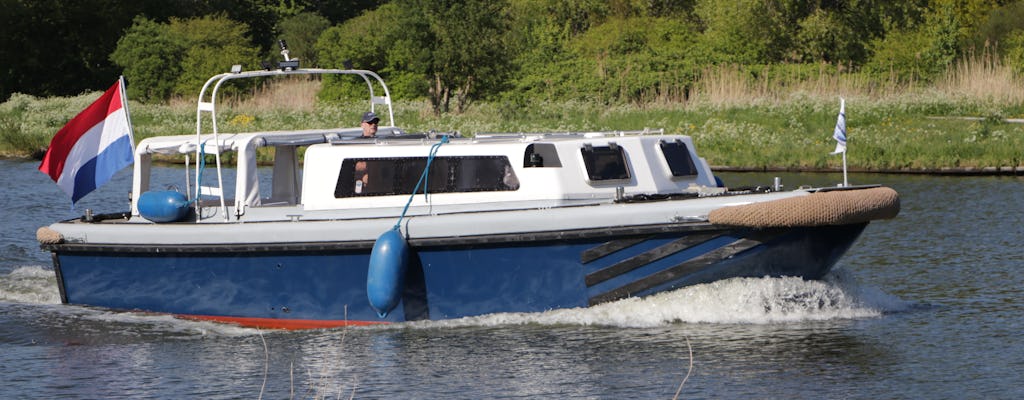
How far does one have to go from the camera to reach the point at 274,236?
543 inches

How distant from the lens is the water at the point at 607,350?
11641 millimetres

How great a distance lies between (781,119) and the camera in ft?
108

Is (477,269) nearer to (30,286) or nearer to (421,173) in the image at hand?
(421,173)

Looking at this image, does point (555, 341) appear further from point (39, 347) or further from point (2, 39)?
point (2, 39)

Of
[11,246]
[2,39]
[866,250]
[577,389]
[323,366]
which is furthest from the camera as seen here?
[2,39]

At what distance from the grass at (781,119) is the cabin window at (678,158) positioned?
15.8 meters

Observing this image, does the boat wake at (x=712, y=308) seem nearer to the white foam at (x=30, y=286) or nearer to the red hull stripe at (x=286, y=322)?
the red hull stripe at (x=286, y=322)

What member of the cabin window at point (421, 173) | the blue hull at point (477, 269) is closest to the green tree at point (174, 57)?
the blue hull at point (477, 269)

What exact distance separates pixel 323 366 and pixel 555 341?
7.17 ft

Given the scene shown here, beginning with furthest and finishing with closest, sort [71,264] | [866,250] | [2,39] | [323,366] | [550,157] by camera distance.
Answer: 1. [2,39]
2. [866,250]
3. [71,264]
4. [550,157]
5. [323,366]

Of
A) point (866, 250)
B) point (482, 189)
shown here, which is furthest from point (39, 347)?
point (866, 250)

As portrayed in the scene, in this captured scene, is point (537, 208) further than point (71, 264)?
No

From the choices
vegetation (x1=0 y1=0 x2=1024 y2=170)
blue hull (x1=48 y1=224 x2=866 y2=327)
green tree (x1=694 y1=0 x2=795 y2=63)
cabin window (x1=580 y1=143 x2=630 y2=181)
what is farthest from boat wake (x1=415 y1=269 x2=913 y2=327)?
green tree (x1=694 y1=0 x2=795 y2=63)

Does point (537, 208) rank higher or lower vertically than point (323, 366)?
higher
